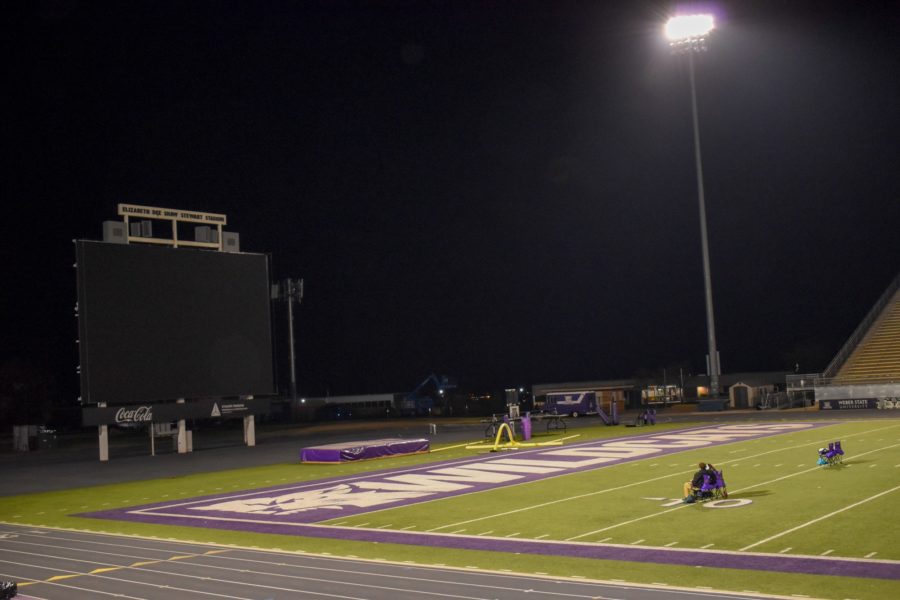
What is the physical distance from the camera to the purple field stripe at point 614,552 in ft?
36.2

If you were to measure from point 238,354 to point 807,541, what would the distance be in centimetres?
3297

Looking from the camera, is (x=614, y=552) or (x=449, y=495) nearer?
(x=614, y=552)

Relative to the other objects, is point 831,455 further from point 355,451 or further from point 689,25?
point 689,25

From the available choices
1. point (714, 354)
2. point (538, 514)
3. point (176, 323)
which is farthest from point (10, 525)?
point (714, 354)

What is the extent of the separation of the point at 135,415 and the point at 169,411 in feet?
5.67

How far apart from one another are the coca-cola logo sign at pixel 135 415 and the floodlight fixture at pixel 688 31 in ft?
111

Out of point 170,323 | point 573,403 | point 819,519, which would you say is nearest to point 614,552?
point 819,519

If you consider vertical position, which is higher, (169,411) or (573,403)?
(169,411)

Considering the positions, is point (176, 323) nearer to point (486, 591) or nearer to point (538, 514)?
point (538, 514)

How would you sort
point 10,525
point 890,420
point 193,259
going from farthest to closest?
point 193,259 → point 890,420 → point 10,525

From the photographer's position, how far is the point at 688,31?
49.6 meters

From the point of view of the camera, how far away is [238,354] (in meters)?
41.9

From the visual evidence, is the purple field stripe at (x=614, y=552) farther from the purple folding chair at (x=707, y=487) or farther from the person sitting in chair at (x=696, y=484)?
the purple folding chair at (x=707, y=487)

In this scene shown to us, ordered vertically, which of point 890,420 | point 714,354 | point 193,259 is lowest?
point 890,420
